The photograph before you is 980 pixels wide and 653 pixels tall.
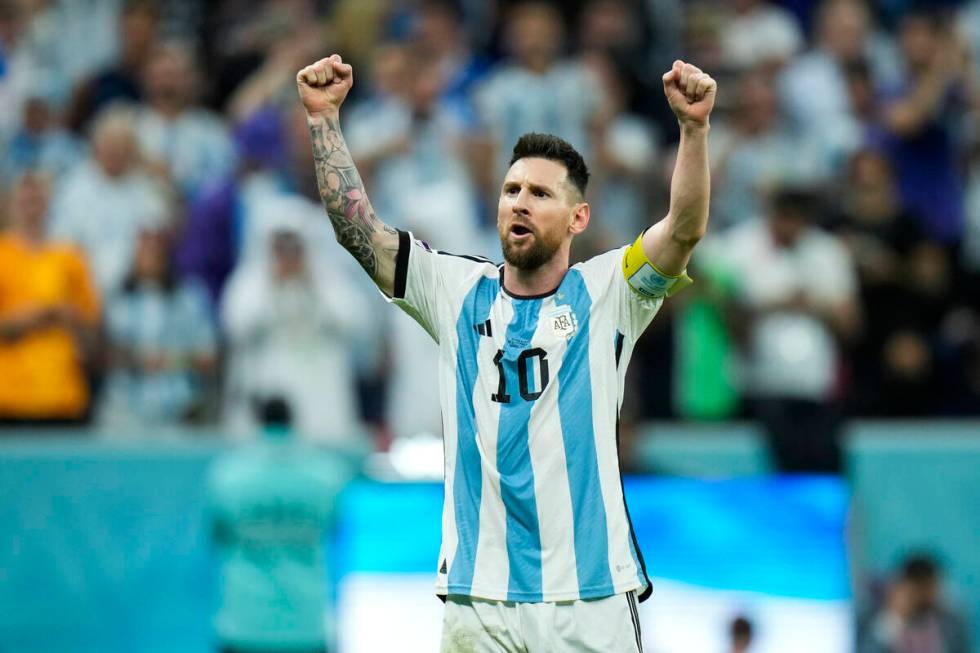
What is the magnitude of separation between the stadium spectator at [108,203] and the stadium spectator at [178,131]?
0.32 m

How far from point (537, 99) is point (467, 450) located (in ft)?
21.5

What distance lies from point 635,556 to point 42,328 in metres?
6.18

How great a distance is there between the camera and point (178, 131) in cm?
1173

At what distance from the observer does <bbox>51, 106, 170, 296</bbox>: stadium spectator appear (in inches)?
431

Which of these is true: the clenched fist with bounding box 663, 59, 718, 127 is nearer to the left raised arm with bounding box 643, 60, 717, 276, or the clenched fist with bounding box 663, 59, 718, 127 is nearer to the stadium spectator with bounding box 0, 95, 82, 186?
the left raised arm with bounding box 643, 60, 717, 276

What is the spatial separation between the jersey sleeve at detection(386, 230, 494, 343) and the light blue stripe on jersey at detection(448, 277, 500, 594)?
54 millimetres

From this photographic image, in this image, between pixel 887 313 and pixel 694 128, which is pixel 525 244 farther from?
Result: pixel 887 313

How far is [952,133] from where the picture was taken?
481 inches

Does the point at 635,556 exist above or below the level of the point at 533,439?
Answer: below

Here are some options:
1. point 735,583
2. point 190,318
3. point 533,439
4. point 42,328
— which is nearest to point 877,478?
point 735,583

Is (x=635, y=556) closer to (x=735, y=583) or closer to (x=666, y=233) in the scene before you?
(x=666, y=233)

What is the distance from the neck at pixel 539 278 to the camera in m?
5.31

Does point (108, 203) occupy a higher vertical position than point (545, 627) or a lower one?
higher

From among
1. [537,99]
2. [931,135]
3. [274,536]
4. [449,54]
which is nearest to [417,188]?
[537,99]
